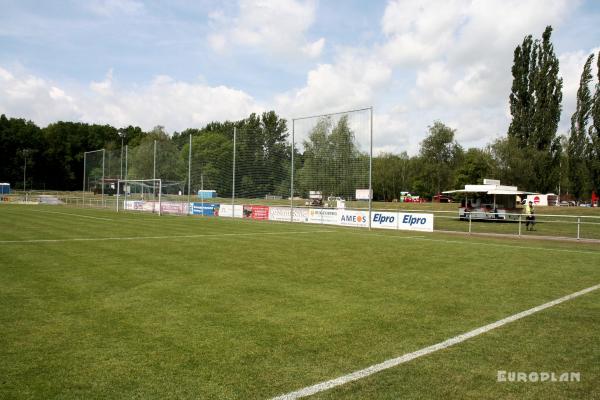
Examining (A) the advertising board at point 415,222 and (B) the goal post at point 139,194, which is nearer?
(A) the advertising board at point 415,222

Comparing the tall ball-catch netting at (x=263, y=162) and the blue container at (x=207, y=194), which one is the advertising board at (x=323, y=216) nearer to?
the tall ball-catch netting at (x=263, y=162)

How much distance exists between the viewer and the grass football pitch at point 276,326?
369cm

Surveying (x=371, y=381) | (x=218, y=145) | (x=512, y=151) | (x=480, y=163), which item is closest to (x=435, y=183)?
(x=480, y=163)

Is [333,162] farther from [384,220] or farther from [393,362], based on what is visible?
[393,362]

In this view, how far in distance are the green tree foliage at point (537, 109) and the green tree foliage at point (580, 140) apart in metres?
2.17

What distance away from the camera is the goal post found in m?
37.8

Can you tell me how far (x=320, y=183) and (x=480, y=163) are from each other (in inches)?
1769

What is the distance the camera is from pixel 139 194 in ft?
133

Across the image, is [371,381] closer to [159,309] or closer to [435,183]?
[159,309]

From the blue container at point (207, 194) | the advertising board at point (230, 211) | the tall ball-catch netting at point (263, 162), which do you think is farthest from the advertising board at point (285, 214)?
the blue container at point (207, 194)

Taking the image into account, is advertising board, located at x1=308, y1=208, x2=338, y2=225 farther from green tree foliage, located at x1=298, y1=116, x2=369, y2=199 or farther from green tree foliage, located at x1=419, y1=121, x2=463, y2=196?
green tree foliage, located at x1=419, y1=121, x2=463, y2=196

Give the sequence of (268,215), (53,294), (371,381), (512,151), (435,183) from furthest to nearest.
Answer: (435,183) < (512,151) < (268,215) < (53,294) < (371,381)

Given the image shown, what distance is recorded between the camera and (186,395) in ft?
11.3

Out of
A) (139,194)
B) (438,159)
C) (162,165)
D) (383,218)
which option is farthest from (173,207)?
(438,159)
